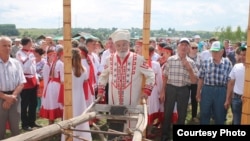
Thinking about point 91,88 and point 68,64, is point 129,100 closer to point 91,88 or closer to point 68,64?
point 68,64

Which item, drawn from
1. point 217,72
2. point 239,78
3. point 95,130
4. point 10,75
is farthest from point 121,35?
point 239,78

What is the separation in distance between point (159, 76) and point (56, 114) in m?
2.03

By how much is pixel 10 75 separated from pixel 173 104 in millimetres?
2661

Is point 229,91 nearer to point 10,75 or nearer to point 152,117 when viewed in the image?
point 152,117

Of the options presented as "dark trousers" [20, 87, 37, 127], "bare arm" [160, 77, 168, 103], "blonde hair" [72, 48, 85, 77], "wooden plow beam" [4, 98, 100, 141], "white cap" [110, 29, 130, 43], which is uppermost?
"white cap" [110, 29, 130, 43]

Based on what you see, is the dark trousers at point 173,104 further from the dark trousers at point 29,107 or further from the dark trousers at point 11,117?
the dark trousers at point 29,107

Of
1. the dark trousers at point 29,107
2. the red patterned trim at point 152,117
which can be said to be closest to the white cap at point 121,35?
the red patterned trim at point 152,117

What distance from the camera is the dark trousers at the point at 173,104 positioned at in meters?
5.83

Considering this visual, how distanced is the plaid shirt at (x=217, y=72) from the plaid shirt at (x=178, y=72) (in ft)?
0.76

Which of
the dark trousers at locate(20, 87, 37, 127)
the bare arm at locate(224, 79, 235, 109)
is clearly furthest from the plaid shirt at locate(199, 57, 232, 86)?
the dark trousers at locate(20, 87, 37, 127)

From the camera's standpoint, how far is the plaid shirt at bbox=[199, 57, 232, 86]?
5.55 meters

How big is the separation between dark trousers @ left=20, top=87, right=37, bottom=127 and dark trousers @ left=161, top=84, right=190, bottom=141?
104 inches

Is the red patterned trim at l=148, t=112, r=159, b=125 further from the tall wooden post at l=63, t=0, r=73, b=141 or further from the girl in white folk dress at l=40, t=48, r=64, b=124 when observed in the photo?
the tall wooden post at l=63, t=0, r=73, b=141

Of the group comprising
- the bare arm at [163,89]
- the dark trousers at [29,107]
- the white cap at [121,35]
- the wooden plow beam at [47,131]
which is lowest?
the dark trousers at [29,107]
